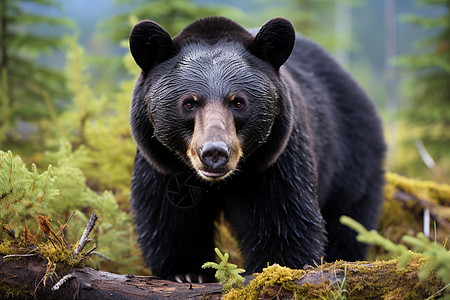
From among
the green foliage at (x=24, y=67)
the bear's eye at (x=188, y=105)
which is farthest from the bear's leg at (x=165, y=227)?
the green foliage at (x=24, y=67)

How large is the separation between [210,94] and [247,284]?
1.27m

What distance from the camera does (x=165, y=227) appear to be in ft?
13.1

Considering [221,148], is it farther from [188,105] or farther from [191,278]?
[191,278]

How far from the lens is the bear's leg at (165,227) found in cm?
392

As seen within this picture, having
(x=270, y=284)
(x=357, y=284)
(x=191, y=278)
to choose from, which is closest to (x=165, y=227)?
(x=191, y=278)

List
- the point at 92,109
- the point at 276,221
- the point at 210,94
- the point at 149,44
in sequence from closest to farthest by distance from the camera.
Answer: the point at 210,94 → the point at 149,44 → the point at 276,221 → the point at 92,109

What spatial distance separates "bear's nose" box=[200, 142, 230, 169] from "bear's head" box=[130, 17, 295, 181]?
0.04 metres

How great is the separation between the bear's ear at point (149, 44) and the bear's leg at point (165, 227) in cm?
88

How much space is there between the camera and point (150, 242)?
4031 mm

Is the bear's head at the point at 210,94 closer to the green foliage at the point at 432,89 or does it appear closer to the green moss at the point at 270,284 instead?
the green moss at the point at 270,284

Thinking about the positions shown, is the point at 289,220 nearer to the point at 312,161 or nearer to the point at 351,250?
the point at 312,161

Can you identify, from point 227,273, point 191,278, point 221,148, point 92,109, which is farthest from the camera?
point 92,109

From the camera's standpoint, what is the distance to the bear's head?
3174mm

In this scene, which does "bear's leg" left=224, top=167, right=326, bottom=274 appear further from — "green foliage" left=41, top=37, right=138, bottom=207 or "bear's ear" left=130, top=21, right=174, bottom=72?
"green foliage" left=41, top=37, right=138, bottom=207
